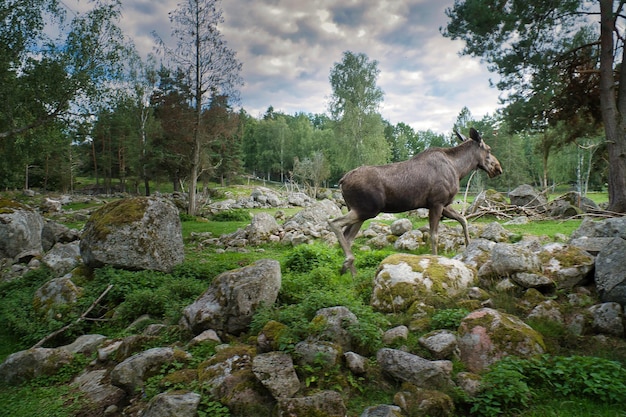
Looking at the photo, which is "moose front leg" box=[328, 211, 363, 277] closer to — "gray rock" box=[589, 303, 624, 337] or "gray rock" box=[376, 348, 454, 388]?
"gray rock" box=[376, 348, 454, 388]

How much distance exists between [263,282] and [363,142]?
1516 inches

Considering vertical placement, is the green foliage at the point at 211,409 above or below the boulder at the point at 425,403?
below

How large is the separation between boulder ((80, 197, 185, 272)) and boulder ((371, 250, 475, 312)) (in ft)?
16.9

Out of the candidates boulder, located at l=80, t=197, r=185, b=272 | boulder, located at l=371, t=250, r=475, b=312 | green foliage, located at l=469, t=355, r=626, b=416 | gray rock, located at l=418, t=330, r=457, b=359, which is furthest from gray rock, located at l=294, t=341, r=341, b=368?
boulder, located at l=80, t=197, r=185, b=272

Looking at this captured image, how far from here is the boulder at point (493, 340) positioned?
3908 millimetres

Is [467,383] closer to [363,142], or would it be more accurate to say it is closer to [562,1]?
[562,1]

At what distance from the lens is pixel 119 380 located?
13.4ft

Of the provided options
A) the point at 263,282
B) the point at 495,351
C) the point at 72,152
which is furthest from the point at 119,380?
the point at 72,152

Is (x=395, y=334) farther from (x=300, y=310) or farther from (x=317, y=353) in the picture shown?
(x=300, y=310)

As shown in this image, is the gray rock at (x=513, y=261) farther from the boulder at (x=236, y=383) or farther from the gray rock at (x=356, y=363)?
the boulder at (x=236, y=383)

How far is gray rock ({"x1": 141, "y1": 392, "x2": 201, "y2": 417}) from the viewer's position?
10.7 feet

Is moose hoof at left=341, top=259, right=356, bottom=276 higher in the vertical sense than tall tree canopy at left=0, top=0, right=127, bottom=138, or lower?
lower

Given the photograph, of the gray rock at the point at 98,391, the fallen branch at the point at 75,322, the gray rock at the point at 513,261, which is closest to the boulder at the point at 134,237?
the fallen branch at the point at 75,322

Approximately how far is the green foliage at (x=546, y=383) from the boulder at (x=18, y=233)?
1282cm
